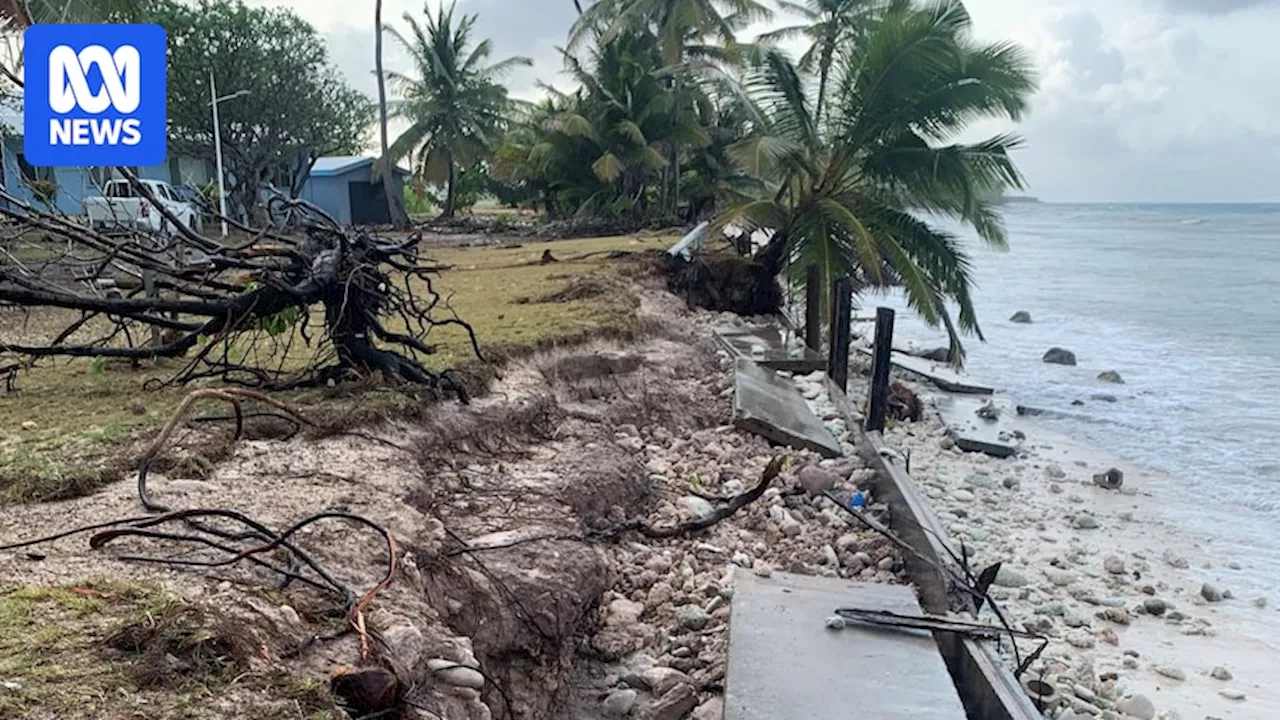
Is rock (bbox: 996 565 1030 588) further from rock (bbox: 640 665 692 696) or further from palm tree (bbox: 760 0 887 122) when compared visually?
palm tree (bbox: 760 0 887 122)

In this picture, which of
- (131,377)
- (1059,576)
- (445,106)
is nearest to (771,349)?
(1059,576)

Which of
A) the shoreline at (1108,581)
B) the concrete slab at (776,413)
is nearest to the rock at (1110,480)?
the shoreline at (1108,581)

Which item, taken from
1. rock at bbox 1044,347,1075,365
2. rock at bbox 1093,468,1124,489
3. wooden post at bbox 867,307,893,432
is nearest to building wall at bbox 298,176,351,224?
rock at bbox 1044,347,1075,365

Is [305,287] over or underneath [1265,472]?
over

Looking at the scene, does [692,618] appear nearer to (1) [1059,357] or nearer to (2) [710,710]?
(2) [710,710]

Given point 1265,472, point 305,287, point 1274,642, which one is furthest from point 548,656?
point 1265,472

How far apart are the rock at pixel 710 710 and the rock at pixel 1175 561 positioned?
5.19 meters

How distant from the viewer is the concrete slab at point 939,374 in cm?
1414

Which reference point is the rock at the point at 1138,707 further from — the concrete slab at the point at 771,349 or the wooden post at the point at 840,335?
the concrete slab at the point at 771,349

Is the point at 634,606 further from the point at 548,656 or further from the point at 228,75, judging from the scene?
the point at 228,75

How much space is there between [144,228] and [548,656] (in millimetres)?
3982

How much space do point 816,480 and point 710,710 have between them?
2.80m

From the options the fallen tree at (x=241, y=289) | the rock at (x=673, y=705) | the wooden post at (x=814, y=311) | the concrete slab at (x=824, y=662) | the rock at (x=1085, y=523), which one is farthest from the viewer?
the wooden post at (x=814, y=311)

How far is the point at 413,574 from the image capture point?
3334 mm
